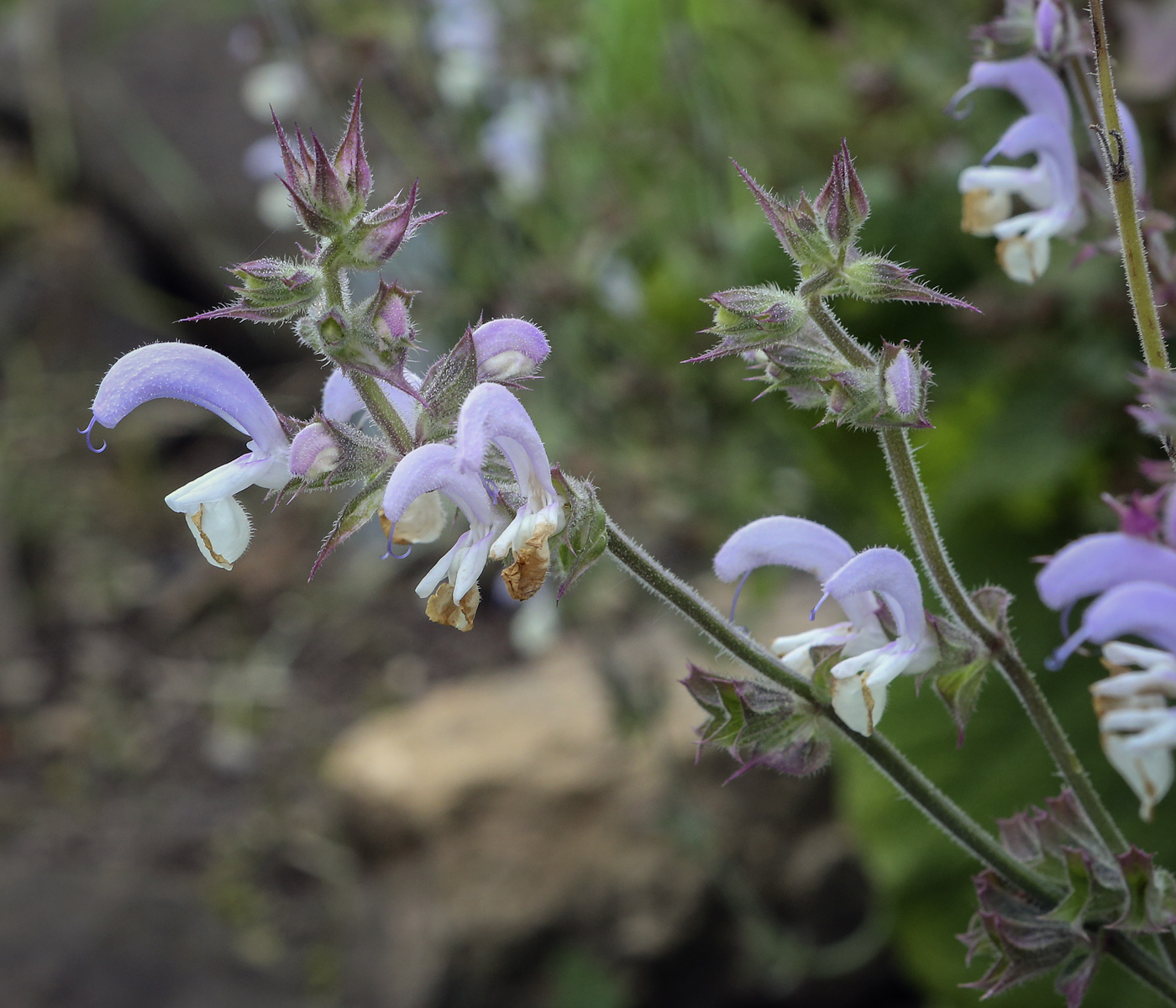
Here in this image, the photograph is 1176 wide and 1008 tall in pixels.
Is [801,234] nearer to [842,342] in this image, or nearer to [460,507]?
[842,342]

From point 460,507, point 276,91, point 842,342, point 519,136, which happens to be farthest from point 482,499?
point 276,91

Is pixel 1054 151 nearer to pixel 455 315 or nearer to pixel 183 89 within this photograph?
pixel 455 315

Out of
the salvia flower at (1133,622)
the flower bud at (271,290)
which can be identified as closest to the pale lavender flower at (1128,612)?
the salvia flower at (1133,622)

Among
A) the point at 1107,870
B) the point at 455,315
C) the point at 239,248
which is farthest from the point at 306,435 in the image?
the point at 239,248

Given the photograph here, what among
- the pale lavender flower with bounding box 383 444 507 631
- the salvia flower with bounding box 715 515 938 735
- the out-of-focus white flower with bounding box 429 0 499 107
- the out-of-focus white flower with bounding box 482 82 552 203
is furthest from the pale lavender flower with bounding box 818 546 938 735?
the out-of-focus white flower with bounding box 429 0 499 107

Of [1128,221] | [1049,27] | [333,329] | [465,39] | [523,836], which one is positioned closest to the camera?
[333,329]

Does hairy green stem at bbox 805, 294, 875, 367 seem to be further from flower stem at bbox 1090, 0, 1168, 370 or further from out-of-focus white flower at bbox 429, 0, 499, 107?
out-of-focus white flower at bbox 429, 0, 499, 107
